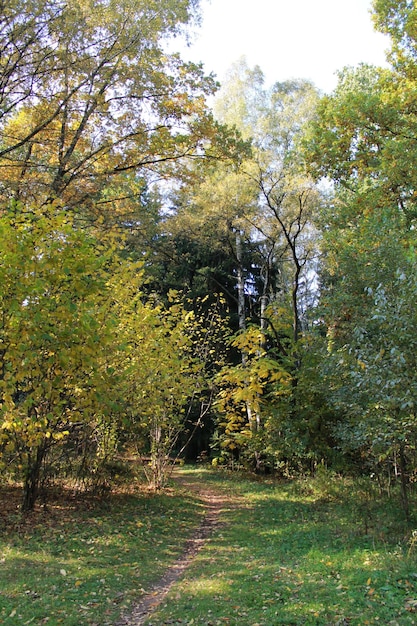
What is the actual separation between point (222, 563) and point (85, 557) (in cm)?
179

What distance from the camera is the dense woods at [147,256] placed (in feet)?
19.3

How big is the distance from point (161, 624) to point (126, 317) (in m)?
5.50

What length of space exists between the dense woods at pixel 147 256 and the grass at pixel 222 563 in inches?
40.0

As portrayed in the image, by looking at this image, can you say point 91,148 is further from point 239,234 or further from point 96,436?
point 239,234

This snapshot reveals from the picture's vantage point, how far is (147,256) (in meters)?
10.8

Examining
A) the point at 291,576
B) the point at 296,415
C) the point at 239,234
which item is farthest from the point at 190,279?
the point at 291,576

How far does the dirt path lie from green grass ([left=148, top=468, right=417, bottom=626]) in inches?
5.6

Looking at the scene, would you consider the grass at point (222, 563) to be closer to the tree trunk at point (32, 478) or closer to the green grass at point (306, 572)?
the green grass at point (306, 572)

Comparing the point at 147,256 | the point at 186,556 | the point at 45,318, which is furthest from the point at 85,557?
the point at 147,256

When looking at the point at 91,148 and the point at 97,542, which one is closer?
the point at 97,542

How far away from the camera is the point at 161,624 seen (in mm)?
4137

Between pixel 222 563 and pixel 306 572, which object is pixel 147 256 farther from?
pixel 306 572

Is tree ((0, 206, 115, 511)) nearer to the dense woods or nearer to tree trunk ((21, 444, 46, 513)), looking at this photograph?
the dense woods

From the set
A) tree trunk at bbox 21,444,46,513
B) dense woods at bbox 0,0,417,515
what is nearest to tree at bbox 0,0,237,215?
dense woods at bbox 0,0,417,515
